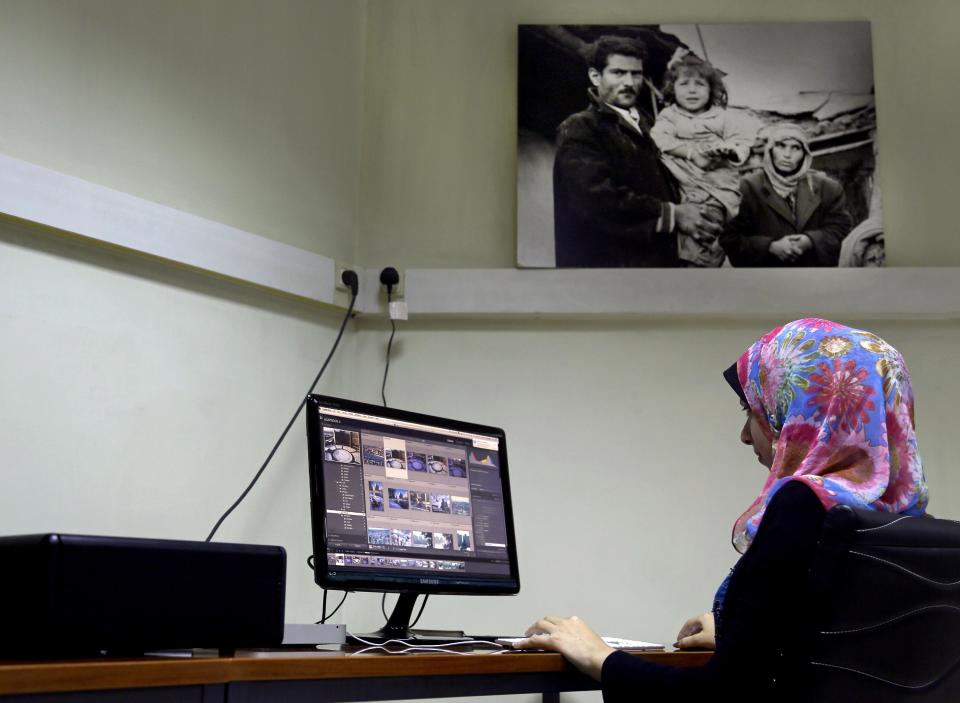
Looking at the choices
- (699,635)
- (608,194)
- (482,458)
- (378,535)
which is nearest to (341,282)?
(608,194)

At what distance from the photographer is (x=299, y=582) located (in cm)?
280

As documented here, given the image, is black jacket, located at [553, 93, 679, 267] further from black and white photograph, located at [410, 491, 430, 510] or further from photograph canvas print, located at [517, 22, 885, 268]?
black and white photograph, located at [410, 491, 430, 510]

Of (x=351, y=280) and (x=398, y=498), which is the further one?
(x=351, y=280)

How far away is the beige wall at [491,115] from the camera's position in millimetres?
3061

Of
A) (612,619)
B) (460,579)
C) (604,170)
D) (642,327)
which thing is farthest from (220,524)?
(604,170)

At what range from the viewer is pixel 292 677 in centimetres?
129

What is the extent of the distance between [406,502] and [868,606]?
0.94 m

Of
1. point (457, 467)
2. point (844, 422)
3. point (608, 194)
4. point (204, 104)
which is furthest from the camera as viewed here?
point (608, 194)

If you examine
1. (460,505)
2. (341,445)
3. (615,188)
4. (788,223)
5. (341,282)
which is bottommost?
(460,505)

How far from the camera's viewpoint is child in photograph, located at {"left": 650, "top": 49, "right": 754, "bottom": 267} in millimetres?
3031

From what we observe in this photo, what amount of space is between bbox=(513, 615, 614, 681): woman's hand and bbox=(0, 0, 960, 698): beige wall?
114 centimetres

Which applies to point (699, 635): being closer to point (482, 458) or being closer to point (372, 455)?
point (482, 458)

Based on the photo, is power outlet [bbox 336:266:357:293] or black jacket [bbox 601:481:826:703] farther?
power outlet [bbox 336:266:357:293]

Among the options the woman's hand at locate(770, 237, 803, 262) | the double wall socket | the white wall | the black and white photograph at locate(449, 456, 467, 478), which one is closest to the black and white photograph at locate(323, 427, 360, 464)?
the black and white photograph at locate(449, 456, 467, 478)
